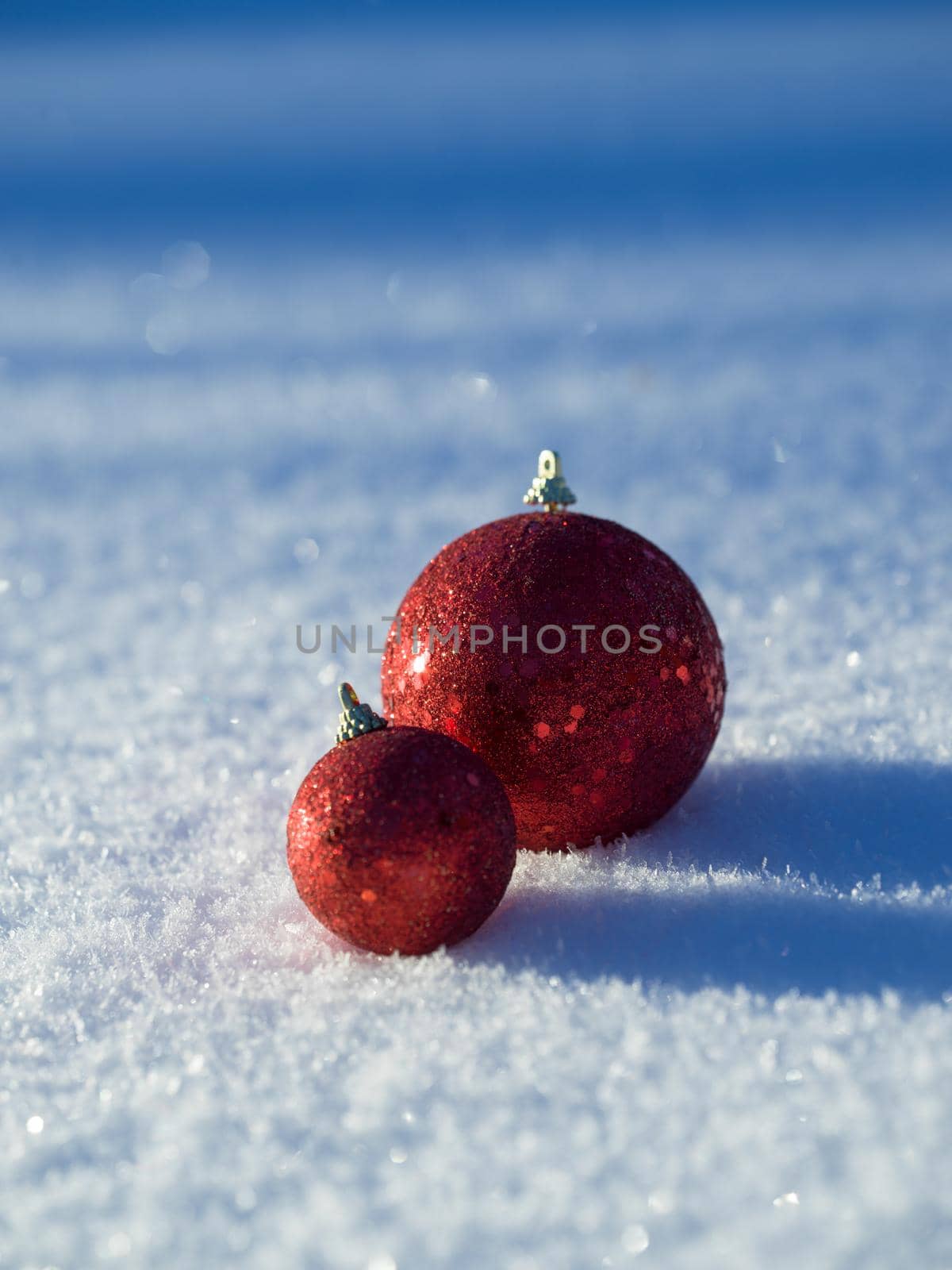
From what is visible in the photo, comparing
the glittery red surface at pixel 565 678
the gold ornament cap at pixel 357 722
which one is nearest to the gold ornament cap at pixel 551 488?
the glittery red surface at pixel 565 678

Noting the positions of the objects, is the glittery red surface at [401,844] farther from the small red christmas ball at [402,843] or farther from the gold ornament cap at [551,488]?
the gold ornament cap at [551,488]

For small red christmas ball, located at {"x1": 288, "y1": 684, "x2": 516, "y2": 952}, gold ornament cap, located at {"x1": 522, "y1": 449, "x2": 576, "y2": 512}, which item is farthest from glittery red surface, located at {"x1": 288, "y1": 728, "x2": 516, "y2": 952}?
gold ornament cap, located at {"x1": 522, "y1": 449, "x2": 576, "y2": 512}

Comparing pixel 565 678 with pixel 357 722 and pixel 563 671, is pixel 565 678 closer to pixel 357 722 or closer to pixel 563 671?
pixel 563 671

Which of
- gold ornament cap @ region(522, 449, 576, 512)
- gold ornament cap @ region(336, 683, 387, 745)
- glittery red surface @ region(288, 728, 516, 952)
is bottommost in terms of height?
glittery red surface @ region(288, 728, 516, 952)

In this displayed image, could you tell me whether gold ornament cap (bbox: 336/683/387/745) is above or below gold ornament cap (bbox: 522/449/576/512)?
below

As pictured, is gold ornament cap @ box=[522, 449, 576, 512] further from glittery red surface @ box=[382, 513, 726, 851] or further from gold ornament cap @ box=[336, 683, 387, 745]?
gold ornament cap @ box=[336, 683, 387, 745]

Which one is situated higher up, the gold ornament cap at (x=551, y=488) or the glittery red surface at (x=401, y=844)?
the gold ornament cap at (x=551, y=488)
